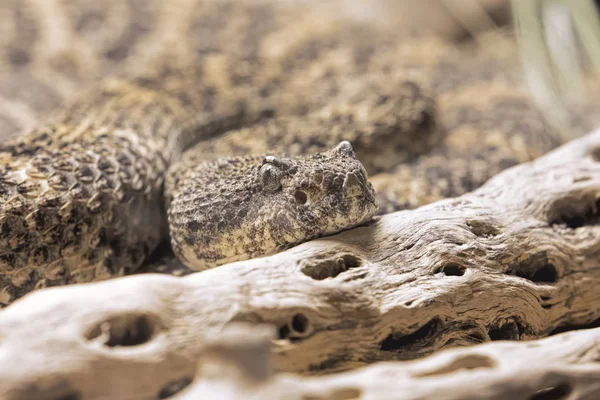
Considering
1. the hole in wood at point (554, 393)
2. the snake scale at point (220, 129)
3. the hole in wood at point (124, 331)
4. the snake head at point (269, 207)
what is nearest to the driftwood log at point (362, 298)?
the hole in wood at point (124, 331)

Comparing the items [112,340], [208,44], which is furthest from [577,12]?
[112,340]

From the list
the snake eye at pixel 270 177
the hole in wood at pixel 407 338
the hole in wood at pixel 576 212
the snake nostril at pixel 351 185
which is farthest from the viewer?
the hole in wood at pixel 576 212

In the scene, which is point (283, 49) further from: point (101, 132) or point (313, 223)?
point (313, 223)

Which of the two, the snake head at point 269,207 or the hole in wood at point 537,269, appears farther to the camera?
A: the hole in wood at point 537,269

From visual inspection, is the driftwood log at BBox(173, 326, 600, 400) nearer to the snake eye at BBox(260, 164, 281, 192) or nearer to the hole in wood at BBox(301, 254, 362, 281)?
the hole in wood at BBox(301, 254, 362, 281)

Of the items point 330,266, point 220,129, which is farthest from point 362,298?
point 220,129

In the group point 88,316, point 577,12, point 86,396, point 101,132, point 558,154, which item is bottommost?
point 86,396

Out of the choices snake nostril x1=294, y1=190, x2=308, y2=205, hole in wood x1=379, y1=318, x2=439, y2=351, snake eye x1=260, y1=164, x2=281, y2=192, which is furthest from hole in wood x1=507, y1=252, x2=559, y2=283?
snake eye x1=260, y1=164, x2=281, y2=192

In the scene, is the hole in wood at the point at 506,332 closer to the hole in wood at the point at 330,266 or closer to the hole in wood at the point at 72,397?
the hole in wood at the point at 330,266
